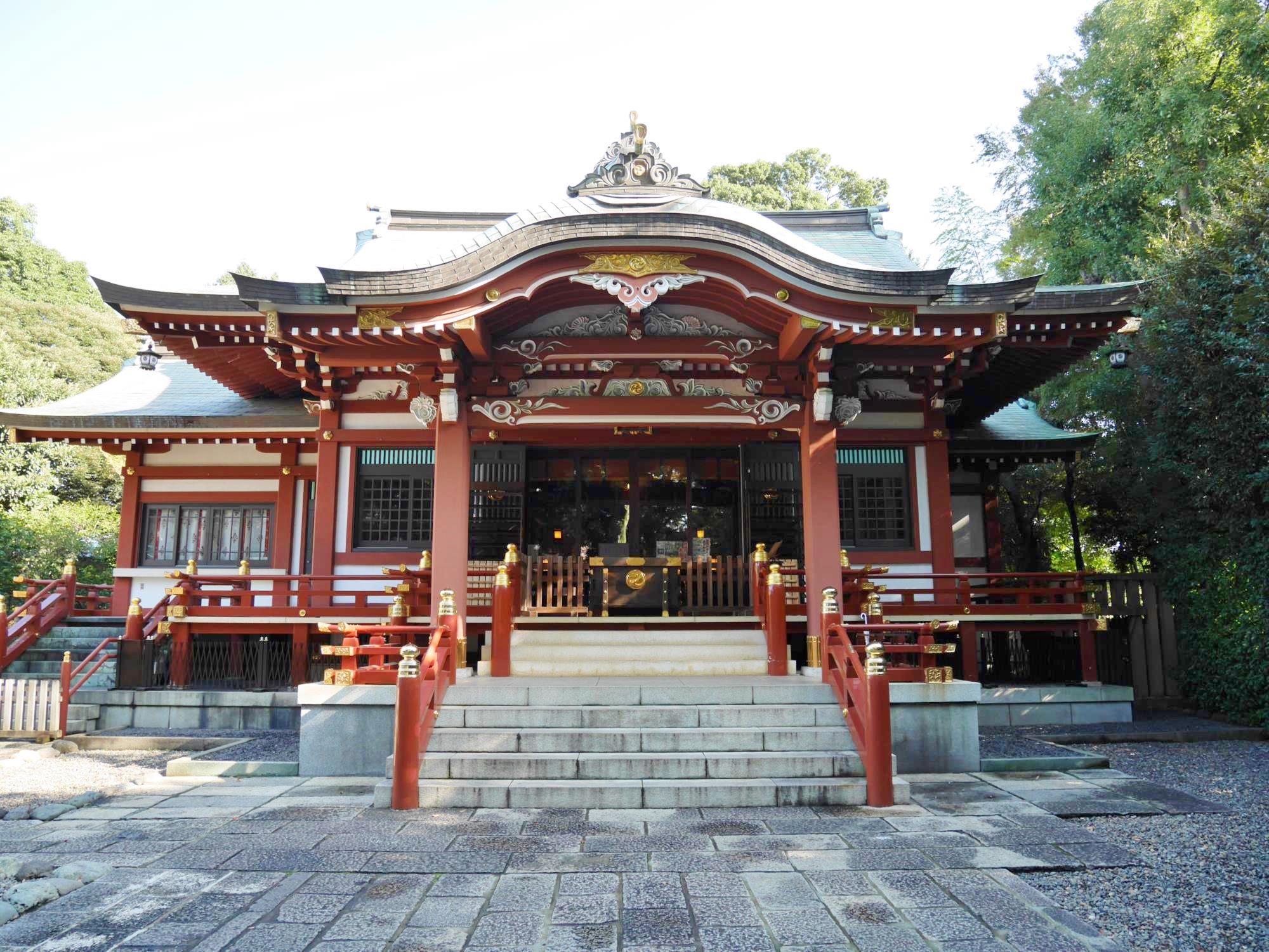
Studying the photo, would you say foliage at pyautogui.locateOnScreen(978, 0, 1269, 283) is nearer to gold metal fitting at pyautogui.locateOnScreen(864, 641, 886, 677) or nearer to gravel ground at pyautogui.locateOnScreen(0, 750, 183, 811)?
gold metal fitting at pyautogui.locateOnScreen(864, 641, 886, 677)

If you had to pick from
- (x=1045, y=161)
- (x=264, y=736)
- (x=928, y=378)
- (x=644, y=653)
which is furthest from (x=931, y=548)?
(x=1045, y=161)

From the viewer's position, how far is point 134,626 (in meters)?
10.3

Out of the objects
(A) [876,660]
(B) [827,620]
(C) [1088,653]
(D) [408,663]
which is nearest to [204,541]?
(D) [408,663]

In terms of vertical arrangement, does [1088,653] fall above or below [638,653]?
below

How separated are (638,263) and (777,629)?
4276 millimetres

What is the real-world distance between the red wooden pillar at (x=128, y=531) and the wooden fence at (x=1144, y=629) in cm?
1489

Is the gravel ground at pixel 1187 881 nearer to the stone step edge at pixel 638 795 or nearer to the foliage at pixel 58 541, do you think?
the stone step edge at pixel 638 795

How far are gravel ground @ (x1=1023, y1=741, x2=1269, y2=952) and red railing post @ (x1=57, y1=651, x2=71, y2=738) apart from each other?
10420 mm

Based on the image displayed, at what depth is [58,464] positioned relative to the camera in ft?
82.0

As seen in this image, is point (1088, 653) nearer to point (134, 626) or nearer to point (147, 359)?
point (134, 626)

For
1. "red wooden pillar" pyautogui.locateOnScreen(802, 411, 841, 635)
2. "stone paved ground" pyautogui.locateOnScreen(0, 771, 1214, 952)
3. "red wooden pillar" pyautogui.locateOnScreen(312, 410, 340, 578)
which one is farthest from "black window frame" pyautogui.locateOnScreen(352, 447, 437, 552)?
"red wooden pillar" pyautogui.locateOnScreen(802, 411, 841, 635)

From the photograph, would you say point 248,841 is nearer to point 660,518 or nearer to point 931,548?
point 660,518

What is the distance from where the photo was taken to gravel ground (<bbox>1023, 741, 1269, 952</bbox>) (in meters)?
4.06

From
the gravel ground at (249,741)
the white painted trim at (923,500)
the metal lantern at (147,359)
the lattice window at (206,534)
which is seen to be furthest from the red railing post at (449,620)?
the metal lantern at (147,359)
